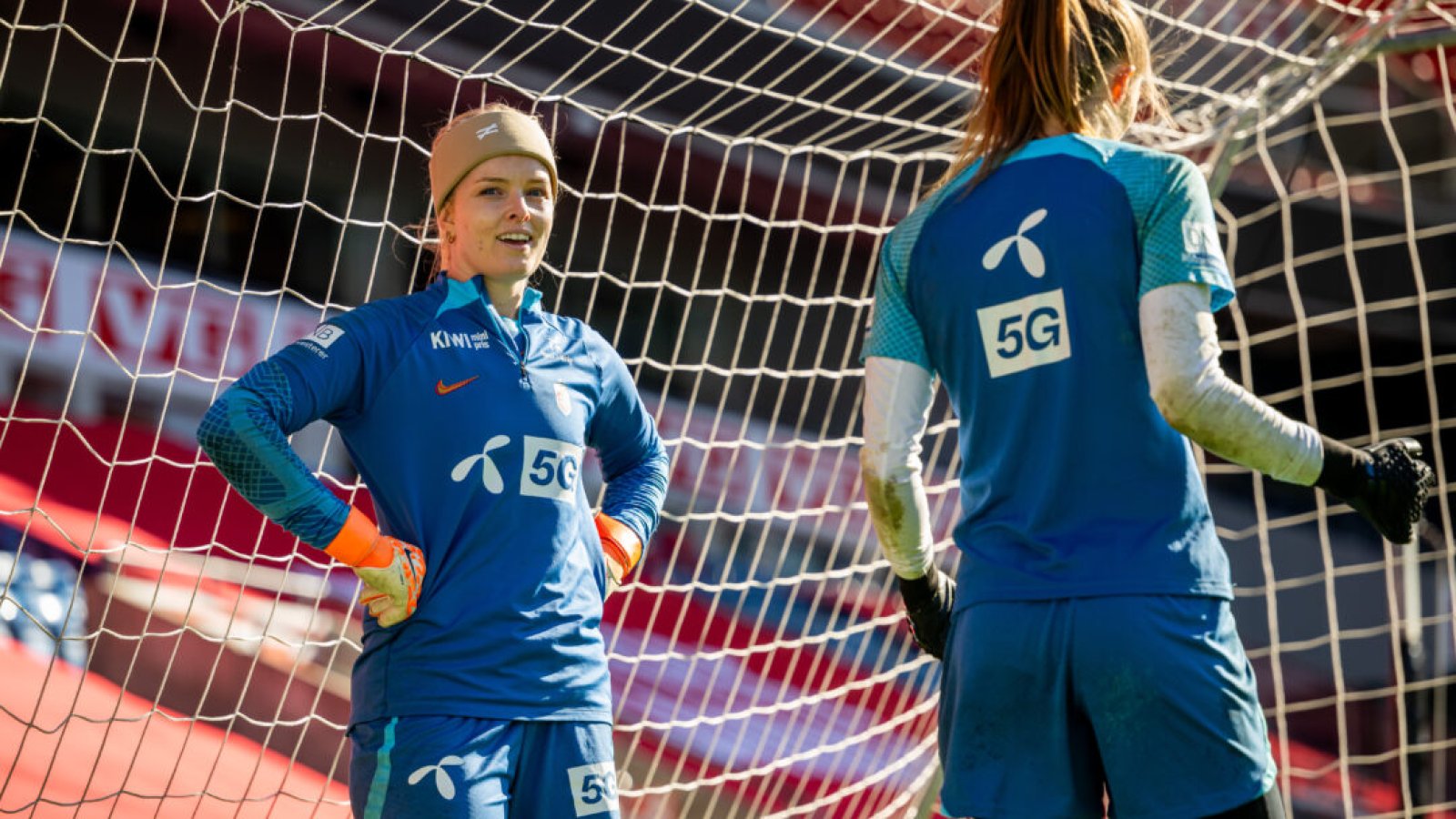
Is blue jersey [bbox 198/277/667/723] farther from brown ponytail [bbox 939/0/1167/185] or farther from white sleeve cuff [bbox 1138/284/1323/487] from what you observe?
white sleeve cuff [bbox 1138/284/1323/487]

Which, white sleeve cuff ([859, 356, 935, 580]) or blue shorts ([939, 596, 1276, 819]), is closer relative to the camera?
blue shorts ([939, 596, 1276, 819])

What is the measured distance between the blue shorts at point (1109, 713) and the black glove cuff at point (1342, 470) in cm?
18

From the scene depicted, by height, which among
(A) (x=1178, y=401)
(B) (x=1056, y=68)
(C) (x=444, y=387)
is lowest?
(C) (x=444, y=387)

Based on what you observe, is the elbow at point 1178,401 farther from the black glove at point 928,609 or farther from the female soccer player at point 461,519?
the female soccer player at point 461,519

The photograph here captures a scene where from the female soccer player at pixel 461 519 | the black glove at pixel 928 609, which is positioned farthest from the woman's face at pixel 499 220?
the black glove at pixel 928 609

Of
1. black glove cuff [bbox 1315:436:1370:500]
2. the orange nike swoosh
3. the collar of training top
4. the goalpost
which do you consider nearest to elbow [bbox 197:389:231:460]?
the orange nike swoosh

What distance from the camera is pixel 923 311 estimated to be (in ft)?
5.71

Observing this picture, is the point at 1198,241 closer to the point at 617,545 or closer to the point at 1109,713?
the point at 1109,713

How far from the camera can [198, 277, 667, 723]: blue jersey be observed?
1973 millimetres

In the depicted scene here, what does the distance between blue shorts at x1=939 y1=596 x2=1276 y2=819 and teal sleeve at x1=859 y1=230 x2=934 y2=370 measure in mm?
295

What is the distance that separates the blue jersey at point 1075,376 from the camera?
1.58 meters

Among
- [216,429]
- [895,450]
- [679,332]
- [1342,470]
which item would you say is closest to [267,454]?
[216,429]

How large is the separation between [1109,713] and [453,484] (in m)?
0.88

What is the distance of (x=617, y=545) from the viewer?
234 centimetres
